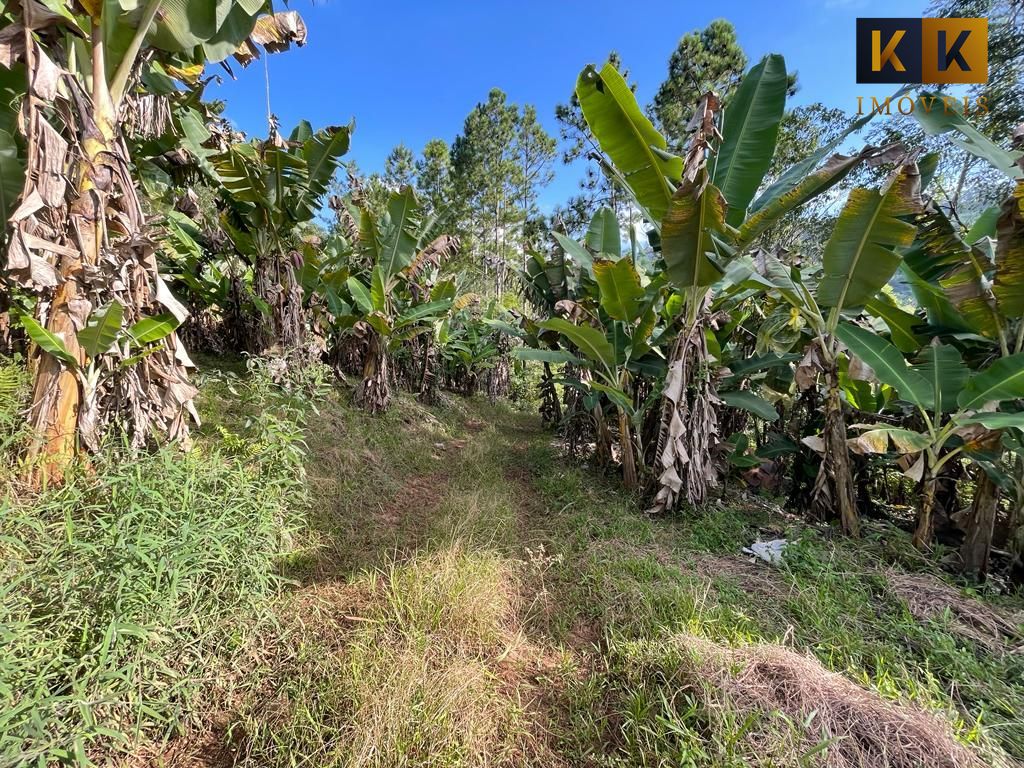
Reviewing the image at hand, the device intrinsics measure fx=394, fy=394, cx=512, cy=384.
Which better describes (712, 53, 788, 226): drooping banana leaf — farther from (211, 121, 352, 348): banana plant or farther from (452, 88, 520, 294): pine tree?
(452, 88, 520, 294): pine tree

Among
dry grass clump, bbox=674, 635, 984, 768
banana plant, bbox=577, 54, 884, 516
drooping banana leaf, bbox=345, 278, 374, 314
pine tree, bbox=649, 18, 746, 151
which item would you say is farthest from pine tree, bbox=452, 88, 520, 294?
dry grass clump, bbox=674, 635, 984, 768

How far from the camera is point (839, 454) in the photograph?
9.85 feet

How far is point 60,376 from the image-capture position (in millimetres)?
2229

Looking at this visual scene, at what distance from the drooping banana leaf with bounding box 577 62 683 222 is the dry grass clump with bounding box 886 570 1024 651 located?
9.77 feet

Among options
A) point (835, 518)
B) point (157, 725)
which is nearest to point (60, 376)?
point (157, 725)

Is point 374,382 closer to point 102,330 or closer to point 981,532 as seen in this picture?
point 102,330

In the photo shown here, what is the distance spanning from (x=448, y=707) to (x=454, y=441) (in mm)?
4512

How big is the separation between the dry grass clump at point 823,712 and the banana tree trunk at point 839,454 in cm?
183

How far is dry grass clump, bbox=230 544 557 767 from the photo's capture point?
151 cm

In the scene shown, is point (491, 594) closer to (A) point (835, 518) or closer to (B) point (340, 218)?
(A) point (835, 518)

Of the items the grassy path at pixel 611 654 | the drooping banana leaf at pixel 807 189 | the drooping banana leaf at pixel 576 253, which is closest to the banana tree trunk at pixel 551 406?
the drooping banana leaf at pixel 576 253

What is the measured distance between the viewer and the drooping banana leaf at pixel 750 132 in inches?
120

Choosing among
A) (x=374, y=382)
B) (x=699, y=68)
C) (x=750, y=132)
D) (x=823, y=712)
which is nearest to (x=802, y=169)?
(x=750, y=132)

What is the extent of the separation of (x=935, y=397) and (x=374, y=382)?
5.64 m
